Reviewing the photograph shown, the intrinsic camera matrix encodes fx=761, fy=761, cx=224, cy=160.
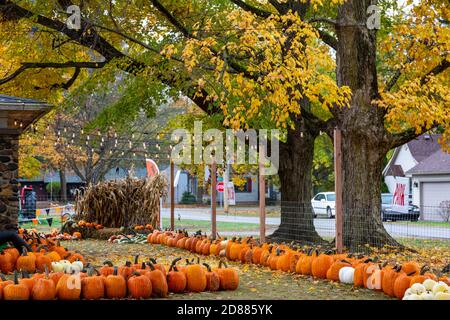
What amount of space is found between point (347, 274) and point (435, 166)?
3143 cm

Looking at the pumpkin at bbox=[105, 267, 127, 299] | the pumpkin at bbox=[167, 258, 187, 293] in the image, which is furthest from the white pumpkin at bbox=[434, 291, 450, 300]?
the pumpkin at bbox=[105, 267, 127, 299]

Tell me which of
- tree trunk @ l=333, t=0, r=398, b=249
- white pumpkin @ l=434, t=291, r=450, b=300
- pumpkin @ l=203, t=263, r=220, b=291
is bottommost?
pumpkin @ l=203, t=263, r=220, b=291

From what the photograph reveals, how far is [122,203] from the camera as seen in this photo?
21984 mm

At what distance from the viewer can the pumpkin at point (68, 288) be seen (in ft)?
31.2

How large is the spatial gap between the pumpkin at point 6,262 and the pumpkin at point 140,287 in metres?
3.21

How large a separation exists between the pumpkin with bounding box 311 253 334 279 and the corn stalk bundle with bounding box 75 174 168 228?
10956 millimetres

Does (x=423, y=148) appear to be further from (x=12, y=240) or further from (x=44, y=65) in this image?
(x=12, y=240)

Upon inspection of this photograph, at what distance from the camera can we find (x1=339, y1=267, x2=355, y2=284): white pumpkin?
11.0 meters

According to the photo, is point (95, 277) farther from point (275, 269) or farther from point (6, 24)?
point (6, 24)

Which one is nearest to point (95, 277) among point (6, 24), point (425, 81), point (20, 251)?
point (20, 251)

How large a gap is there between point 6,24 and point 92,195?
576 cm

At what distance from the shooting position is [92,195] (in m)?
22.3

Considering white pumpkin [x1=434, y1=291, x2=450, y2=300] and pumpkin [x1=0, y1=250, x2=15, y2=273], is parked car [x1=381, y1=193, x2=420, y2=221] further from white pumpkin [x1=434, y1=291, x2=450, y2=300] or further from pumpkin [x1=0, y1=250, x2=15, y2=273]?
white pumpkin [x1=434, y1=291, x2=450, y2=300]

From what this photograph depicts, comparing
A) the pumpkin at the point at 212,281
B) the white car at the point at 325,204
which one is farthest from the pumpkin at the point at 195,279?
the white car at the point at 325,204
